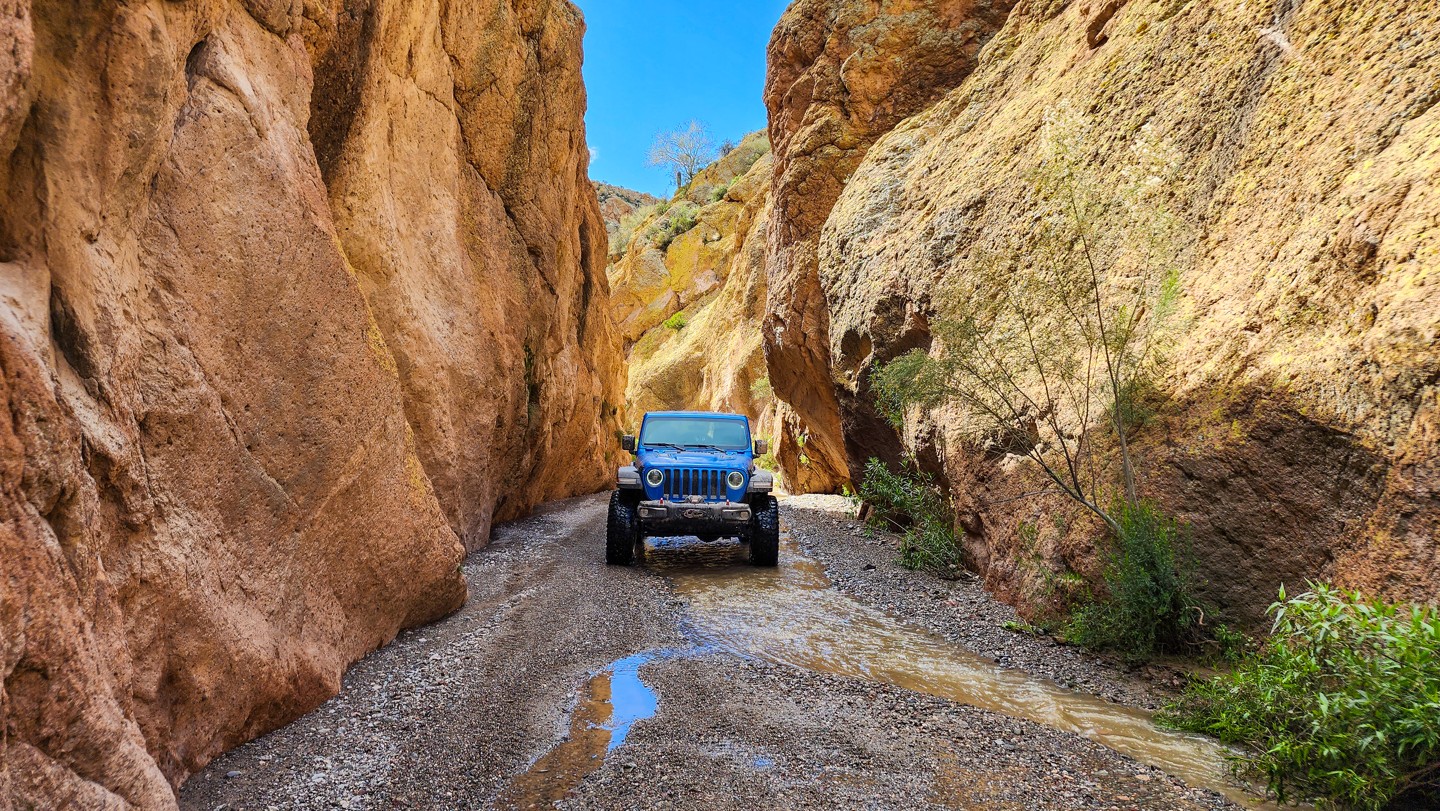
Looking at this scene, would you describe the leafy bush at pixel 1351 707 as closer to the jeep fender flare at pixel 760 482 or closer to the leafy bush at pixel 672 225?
the jeep fender flare at pixel 760 482

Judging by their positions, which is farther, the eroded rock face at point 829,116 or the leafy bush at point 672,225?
the leafy bush at point 672,225

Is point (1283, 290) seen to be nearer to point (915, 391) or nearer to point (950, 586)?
point (915, 391)

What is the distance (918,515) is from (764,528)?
280 centimetres

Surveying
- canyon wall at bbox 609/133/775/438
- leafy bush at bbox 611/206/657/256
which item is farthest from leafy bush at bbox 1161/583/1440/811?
leafy bush at bbox 611/206/657/256

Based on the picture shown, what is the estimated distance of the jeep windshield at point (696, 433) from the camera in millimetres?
11367

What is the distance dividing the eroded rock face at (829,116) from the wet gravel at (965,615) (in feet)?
9.66

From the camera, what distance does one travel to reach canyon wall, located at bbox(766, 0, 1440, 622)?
15.8 feet

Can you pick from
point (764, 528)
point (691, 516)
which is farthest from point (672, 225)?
point (691, 516)

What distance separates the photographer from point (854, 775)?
4.16 m

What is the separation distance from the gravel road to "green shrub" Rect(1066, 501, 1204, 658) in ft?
1.19

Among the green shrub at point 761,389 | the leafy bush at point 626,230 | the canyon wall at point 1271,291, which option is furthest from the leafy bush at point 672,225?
the canyon wall at point 1271,291

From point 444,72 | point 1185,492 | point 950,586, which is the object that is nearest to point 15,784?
point 1185,492

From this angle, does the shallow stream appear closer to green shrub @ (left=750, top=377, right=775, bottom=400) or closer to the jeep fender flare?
the jeep fender flare

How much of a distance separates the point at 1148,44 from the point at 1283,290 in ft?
16.0
